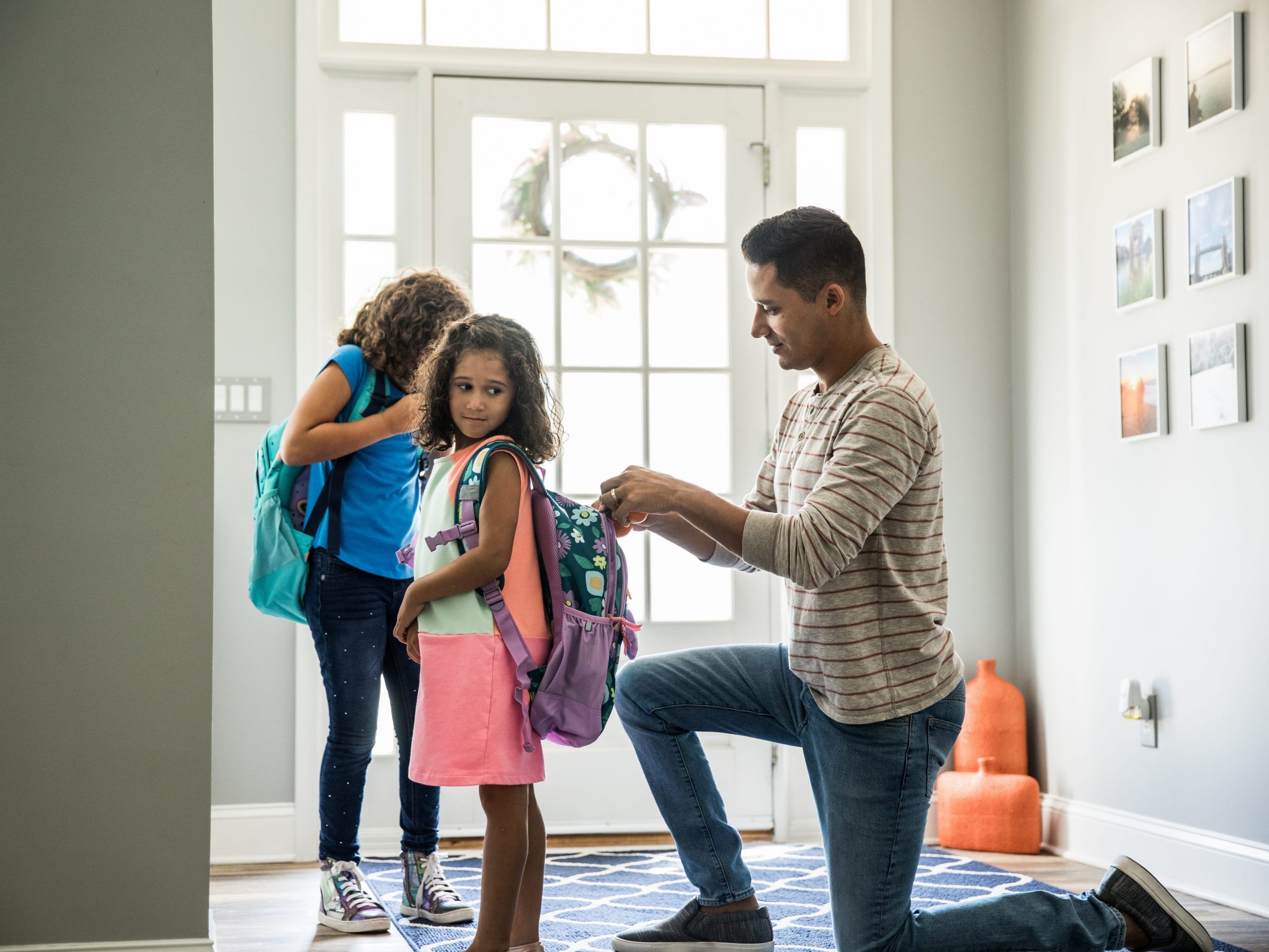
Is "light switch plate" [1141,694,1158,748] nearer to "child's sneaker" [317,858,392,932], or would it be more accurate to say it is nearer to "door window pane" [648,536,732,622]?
"door window pane" [648,536,732,622]

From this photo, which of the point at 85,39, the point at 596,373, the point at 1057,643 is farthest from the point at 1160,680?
the point at 85,39

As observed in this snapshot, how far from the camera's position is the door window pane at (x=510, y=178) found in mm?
3395

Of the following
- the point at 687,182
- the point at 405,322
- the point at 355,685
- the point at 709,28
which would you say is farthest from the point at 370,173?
the point at 355,685

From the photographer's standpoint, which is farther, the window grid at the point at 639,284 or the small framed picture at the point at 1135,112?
the window grid at the point at 639,284

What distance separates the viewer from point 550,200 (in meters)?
3.42

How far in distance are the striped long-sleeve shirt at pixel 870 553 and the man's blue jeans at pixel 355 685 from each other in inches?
32.4

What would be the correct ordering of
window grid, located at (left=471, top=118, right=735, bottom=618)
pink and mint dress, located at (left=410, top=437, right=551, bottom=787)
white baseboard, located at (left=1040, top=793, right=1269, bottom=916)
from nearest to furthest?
pink and mint dress, located at (left=410, top=437, right=551, bottom=787)
white baseboard, located at (left=1040, top=793, right=1269, bottom=916)
window grid, located at (left=471, top=118, right=735, bottom=618)

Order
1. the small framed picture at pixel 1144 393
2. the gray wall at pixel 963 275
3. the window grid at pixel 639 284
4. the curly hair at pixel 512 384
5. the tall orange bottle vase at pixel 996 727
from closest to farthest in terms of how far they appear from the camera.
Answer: the curly hair at pixel 512 384 < the small framed picture at pixel 1144 393 < the tall orange bottle vase at pixel 996 727 < the window grid at pixel 639 284 < the gray wall at pixel 963 275

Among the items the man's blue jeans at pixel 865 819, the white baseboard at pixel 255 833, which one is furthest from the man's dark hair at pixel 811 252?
the white baseboard at pixel 255 833

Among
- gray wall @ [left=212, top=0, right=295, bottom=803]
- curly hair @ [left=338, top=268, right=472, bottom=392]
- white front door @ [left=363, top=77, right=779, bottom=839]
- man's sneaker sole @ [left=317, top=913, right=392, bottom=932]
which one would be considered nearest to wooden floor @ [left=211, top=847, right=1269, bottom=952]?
man's sneaker sole @ [left=317, top=913, right=392, bottom=932]

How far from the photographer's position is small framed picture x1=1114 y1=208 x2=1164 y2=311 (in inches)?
112

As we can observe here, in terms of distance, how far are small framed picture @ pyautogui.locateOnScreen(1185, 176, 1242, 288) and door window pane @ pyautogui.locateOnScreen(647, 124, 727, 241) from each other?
124 cm

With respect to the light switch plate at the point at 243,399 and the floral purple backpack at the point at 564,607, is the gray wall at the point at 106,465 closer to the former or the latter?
the floral purple backpack at the point at 564,607

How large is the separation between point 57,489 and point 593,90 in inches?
80.6
